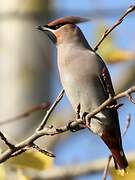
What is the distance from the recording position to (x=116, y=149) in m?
3.28

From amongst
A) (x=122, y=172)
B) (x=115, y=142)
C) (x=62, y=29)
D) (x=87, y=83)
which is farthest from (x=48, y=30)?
(x=122, y=172)

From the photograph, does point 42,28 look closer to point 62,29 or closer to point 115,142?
point 62,29

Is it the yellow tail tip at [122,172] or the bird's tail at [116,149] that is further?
the bird's tail at [116,149]

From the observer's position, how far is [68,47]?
135 inches

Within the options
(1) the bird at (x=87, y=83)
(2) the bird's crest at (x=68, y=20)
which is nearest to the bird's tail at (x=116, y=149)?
(1) the bird at (x=87, y=83)

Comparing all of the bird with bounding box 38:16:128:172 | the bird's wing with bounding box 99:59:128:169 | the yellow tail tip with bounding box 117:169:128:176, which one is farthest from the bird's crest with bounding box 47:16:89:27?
the yellow tail tip with bounding box 117:169:128:176

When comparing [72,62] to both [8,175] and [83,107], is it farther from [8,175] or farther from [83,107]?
[8,175]

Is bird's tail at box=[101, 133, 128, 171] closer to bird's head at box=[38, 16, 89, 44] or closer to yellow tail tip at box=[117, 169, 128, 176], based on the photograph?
yellow tail tip at box=[117, 169, 128, 176]

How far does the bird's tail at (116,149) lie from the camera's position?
10.7 ft

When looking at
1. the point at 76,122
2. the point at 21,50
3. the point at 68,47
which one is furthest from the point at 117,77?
the point at 76,122

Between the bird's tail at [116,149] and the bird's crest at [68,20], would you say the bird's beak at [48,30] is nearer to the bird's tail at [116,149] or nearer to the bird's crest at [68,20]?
the bird's crest at [68,20]

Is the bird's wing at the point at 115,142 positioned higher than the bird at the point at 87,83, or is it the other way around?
the bird at the point at 87,83

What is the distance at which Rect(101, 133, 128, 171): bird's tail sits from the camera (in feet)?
10.7

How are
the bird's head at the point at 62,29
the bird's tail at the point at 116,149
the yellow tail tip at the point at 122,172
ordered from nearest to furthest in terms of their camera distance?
1. the yellow tail tip at the point at 122,172
2. the bird's tail at the point at 116,149
3. the bird's head at the point at 62,29
